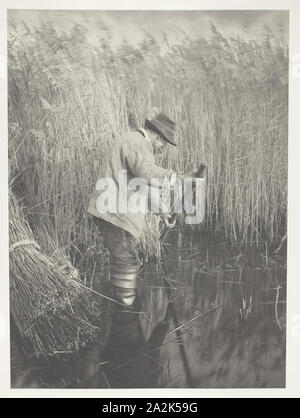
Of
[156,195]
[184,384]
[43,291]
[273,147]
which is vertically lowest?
[184,384]

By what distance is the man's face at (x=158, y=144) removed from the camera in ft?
7.12

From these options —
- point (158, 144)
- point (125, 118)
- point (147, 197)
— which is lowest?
point (147, 197)

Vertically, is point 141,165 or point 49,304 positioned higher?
point 141,165

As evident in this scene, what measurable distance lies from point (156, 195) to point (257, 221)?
488mm

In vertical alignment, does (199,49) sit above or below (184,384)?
above

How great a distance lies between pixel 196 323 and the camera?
2219 millimetres

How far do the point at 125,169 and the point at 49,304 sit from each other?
72cm

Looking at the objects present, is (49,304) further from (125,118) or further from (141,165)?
(125,118)

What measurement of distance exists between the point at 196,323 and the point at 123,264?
0.44 meters

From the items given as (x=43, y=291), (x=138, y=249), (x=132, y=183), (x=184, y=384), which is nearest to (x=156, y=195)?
(x=132, y=183)

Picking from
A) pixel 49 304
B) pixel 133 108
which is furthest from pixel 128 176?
pixel 49 304

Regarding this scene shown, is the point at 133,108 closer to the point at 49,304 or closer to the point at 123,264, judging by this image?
the point at 123,264
